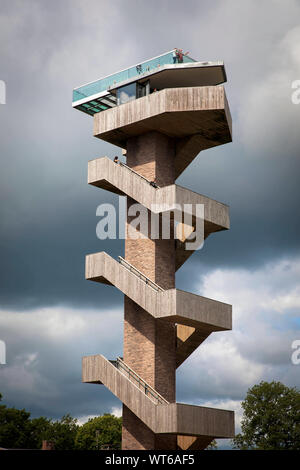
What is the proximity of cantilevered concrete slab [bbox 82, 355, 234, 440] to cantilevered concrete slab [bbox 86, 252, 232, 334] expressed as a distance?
12.9 feet

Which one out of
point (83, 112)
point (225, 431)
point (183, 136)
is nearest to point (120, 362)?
point (225, 431)

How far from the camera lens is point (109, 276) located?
3759 centimetres

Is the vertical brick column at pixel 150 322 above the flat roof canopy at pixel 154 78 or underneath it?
underneath

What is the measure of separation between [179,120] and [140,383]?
14920mm

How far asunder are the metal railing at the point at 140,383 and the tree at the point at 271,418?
51571 millimetres

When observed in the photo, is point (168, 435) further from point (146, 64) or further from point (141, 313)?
point (146, 64)

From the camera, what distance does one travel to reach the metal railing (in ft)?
115

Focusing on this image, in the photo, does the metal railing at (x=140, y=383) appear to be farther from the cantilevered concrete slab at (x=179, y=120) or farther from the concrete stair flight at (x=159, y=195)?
the cantilevered concrete slab at (x=179, y=120)

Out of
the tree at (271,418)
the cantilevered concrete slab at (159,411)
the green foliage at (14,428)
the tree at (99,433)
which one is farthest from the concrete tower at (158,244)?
the tree at (99,433)

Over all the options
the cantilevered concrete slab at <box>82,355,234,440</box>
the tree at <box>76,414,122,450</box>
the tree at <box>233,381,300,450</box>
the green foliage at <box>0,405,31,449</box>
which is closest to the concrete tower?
the cantilevered concrete slab at <box>82,355,234,440</box>

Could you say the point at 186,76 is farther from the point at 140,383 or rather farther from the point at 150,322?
the point at 140,383

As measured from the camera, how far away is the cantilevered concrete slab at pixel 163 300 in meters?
34.9

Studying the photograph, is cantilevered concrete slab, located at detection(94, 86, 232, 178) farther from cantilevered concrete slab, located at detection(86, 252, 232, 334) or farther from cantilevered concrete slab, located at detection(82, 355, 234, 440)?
cantilevered concrete slab, located at detection(82, 355, 234, 440)
